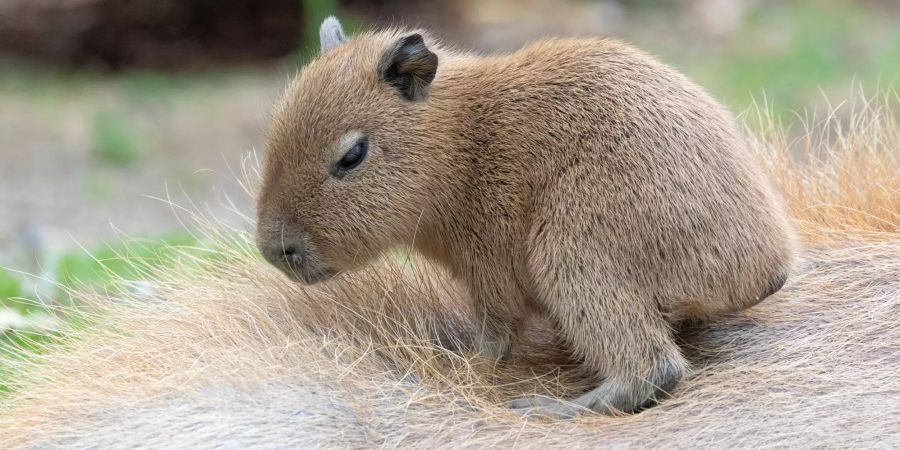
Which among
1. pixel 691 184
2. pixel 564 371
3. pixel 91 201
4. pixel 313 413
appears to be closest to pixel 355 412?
pixel 313 413

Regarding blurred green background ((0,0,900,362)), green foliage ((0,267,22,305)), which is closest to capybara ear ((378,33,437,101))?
green foliage ((0,267,22,305))

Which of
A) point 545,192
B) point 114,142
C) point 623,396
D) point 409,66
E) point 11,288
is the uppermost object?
point 409,66

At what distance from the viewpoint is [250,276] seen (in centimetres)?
274

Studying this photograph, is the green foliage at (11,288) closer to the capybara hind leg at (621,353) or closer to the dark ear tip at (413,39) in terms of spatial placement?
the dark ear tip at (413,39)

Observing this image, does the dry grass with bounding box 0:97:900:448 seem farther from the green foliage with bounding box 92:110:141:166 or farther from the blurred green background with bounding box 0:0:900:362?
the green foliage with bounding box 92:110:141:166

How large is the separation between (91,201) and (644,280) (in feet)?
17.8

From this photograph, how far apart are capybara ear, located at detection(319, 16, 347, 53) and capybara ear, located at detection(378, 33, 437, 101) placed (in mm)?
247

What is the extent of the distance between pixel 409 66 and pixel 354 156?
0.25 metres

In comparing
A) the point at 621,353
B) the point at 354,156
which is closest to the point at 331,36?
the point at 354,156

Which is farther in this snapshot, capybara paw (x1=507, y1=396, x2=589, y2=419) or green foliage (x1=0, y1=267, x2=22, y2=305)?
green foliage (x1=0, y1=267, x2=22, y2=305)

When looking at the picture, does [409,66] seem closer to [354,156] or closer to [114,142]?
[354,156]

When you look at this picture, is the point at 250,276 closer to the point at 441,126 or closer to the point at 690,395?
the point at 441,126

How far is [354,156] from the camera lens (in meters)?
2.48

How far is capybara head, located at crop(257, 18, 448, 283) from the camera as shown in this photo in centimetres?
246
